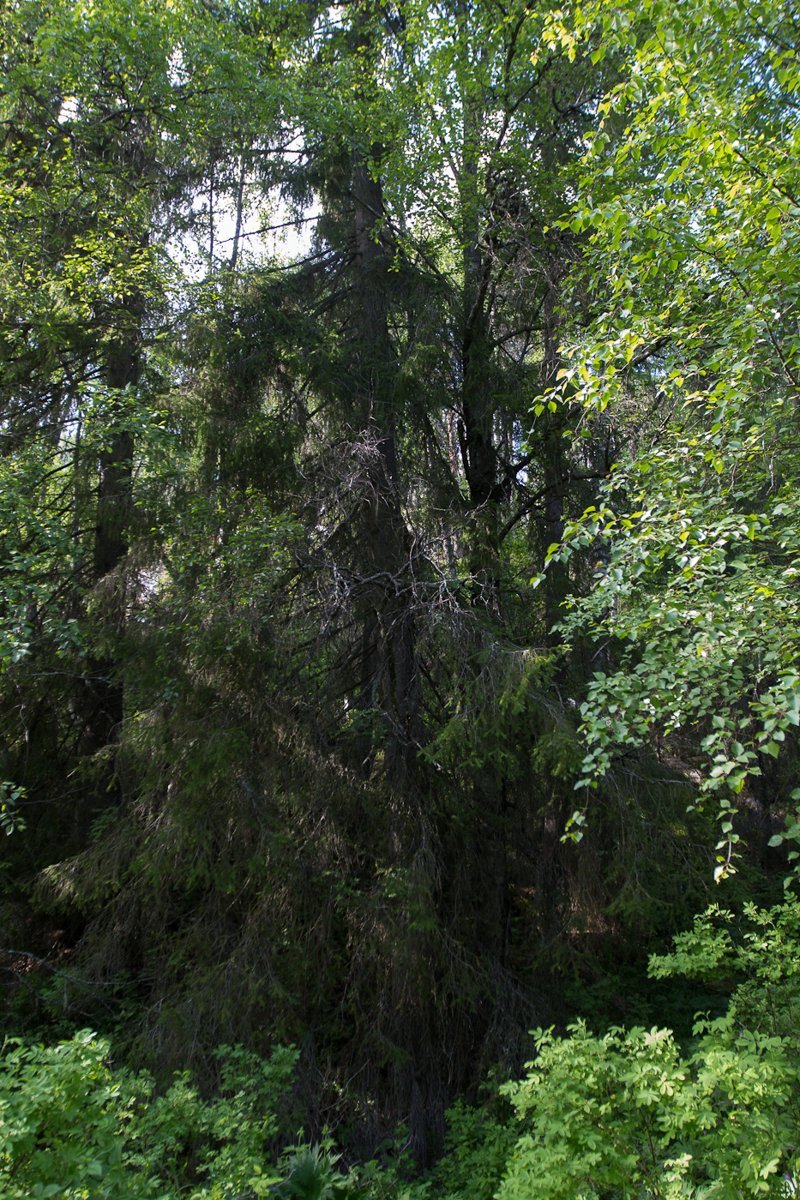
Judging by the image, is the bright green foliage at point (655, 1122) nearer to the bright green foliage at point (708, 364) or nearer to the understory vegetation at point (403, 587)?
the understory vegetation at point (403, 587)

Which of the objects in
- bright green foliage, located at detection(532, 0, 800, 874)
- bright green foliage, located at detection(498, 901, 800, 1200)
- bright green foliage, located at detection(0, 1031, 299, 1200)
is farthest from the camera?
bright green foliage, located at detection(532, 0, 800, 874)

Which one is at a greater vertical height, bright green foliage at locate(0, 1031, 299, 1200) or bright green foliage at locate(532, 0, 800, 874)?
bright green foliage at locate(532, 0, 800, 874)

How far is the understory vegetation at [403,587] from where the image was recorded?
3.73 meters

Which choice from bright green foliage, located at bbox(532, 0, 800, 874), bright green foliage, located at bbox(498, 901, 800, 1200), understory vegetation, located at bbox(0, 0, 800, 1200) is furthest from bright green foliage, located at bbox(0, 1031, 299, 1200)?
bright green foliage, located at bbox(532, 0, 800, 874)

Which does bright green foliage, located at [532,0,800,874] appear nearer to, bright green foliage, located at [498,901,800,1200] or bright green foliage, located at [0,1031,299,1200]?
bright green foliage, located at [498,901,800,1200]

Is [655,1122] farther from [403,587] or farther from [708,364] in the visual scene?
[403,587]

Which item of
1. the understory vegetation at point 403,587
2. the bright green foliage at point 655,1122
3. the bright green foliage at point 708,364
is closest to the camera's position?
the bright green foliage at point 655,1122

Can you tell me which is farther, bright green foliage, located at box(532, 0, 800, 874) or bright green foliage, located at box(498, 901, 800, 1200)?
bright green foliage, located at box(532, 0, 800, 874)

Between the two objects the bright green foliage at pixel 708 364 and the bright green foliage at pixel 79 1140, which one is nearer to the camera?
the bright green foliage at pixel 79 1140

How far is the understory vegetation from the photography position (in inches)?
147

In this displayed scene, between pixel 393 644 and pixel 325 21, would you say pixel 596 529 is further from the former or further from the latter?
pixel 325 21

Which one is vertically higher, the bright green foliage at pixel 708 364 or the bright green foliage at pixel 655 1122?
the bright green foliage at pixel 708 364

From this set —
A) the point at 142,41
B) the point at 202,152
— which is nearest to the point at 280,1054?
the point at 142,41

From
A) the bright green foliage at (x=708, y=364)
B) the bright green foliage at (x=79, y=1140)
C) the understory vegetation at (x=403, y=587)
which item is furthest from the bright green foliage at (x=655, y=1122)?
the bright green foliage at (x=79, y=1140)
